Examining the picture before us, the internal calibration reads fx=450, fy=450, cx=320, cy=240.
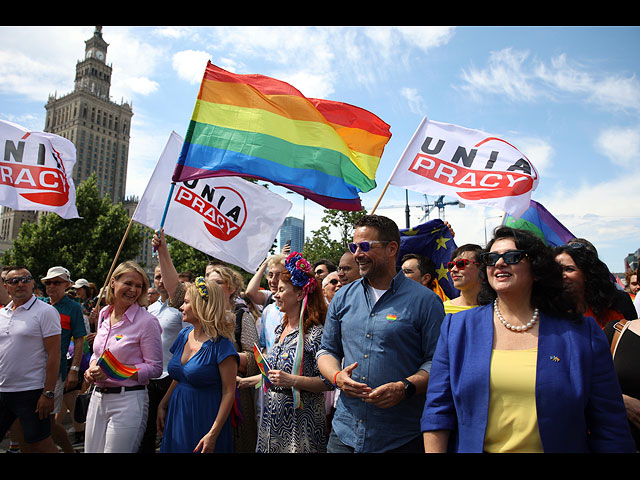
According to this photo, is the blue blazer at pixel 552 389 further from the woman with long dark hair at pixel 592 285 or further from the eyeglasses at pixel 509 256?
the woman with long dark hair at pixel 592 285

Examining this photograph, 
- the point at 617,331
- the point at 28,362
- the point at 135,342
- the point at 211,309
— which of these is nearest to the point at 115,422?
the point at 135,342

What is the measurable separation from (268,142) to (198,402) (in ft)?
9.76

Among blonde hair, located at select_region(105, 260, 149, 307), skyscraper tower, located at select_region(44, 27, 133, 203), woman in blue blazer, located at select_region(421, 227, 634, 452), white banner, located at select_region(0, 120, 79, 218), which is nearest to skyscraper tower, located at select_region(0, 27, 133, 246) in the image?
skyscraper tower, located at select_region(44, 27, 133, 203)

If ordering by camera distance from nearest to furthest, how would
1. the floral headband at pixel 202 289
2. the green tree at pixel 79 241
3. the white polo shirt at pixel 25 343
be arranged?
1. the floral headband at pixel 202 289
2. the white polo shirt at pixel 25 343
3. the green tree at pixel 79 241

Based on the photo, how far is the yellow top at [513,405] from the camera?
2.12 m

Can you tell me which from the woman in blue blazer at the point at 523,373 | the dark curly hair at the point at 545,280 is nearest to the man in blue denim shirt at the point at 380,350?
the woman in blue blazer at the point at 523,373

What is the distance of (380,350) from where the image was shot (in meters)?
2.97

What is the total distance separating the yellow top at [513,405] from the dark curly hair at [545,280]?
0.87 ft

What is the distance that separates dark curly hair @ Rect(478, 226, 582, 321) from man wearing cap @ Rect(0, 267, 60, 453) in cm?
489

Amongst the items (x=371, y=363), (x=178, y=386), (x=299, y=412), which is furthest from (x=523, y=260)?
(x=178, y=386)

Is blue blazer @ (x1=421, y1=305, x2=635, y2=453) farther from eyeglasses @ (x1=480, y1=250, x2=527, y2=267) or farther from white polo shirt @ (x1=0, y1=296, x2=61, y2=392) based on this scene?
white polo shirt @ (x1=0, y1=296, x2=61, y2=392)

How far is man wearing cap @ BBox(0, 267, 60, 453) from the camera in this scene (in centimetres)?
485

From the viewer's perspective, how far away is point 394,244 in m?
3.36
